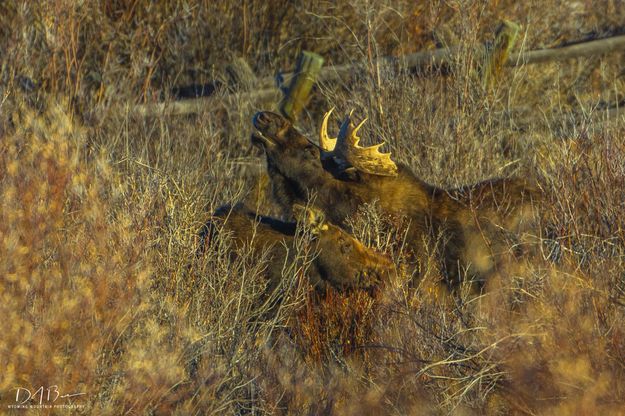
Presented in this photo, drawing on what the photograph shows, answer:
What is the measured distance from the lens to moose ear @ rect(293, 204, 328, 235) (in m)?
6.69

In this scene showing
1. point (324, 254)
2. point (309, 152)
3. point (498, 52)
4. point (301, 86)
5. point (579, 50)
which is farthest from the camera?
point (579, 50)

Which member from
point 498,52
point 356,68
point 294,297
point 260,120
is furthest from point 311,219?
point 498,52

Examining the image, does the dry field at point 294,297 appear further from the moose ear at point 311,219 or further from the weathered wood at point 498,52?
the weathered wood at point 498,52

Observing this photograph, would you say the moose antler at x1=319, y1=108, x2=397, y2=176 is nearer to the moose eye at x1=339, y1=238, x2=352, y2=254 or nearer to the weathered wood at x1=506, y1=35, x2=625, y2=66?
the moose eye at x1=339, y1=238, x2=352, y2=254

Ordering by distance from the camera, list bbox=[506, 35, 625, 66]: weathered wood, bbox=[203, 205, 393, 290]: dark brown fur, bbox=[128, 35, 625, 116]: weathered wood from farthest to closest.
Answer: bbox=[506, 35, 625, 66]: weathered wood → bbox=[128, 35, 625, 116]: weathered wood → bbox=[203, 205, 393, 290]: dark brown fur

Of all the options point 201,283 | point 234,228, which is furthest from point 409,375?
point 234,228

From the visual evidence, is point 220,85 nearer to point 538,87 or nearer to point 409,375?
point 538,87

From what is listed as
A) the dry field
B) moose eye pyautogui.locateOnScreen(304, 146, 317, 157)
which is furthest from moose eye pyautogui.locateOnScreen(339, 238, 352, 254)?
moose eye pyautogui.locateOnScreen(304, 146, 317, 157)

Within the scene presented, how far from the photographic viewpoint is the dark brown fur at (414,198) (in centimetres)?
725

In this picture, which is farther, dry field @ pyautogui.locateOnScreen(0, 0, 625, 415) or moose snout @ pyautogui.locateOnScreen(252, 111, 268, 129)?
moose snout @ pyautogui.locateOnScreen(252, 111, 268, 129)

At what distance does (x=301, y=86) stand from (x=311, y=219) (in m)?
4.03

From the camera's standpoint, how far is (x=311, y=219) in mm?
6699

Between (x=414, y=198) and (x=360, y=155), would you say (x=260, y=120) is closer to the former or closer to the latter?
(x=360, y=155)

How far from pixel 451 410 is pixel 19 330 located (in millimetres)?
1691
